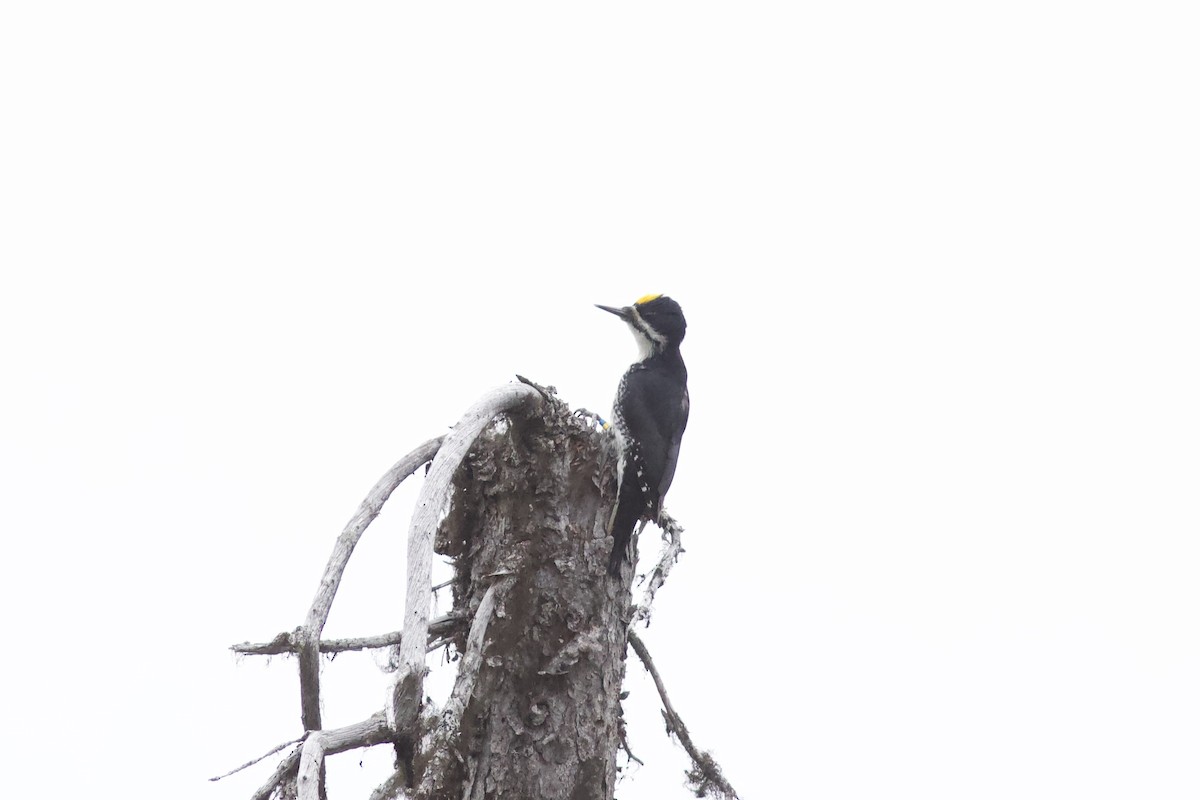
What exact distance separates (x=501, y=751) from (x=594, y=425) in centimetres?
110

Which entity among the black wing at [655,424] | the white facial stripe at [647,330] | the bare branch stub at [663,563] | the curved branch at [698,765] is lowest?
the curved branch at [698,765]

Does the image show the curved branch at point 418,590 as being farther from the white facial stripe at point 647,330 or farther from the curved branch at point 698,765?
the white facial stripe at point 647,330

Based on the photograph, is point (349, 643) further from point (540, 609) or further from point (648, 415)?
point (648, 415)

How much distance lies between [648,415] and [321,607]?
268cm

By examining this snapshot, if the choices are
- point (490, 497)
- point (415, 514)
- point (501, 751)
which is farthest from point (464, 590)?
point (415, 514)

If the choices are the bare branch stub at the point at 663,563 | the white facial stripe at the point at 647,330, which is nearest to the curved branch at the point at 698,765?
the bare branch stub at the point at 663,563

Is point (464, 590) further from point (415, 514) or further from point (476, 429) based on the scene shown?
point (415, 514)

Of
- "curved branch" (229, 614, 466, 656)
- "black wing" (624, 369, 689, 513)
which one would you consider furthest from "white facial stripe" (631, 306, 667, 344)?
"curved branch" (229, 614, 466, 656)

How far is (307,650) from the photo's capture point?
2.45 meters

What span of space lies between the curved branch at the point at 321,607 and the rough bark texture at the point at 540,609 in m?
0.80

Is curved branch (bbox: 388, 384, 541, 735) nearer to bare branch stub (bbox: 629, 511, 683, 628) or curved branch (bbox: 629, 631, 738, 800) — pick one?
bare branch stub (bbox: 629, 511, 683, 628)

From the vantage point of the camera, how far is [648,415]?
501 cm

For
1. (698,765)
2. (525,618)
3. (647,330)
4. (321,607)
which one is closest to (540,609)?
(525,618)

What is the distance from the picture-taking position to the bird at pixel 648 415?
13.1 ft
